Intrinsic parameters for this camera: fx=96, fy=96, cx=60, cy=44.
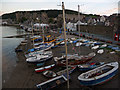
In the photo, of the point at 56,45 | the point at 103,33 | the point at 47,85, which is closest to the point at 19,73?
the point at 47,85

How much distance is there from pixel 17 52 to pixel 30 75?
53.3 ft

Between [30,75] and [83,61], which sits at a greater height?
[83,61]

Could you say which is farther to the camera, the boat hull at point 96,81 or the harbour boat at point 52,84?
the harbour boat at point 52,84

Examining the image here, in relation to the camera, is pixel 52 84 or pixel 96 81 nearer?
pixel 96 81

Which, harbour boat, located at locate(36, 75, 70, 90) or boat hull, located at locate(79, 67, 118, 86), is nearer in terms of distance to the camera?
boat hull, located at locate(79, 67, 118, 86)

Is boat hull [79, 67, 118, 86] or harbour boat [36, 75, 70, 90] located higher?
boat hull [79, 67, 118, 86]

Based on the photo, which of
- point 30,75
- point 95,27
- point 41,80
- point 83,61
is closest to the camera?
point 41,80

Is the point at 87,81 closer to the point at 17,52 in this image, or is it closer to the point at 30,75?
the point at 30,75

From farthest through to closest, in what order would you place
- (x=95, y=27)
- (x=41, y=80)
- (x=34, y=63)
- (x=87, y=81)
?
(x=95, y=27)
(x=34, y=63)
(x=41, y=80)
(x=87, y=81)

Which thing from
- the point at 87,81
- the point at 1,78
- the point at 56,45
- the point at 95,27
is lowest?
the point at 1,78

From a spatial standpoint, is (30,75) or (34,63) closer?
(30,75)

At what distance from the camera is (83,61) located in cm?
1859

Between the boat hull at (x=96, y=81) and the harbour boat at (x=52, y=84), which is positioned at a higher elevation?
the boat hull at (x=96, y=81)

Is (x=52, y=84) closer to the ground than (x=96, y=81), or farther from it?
closer to the ground
